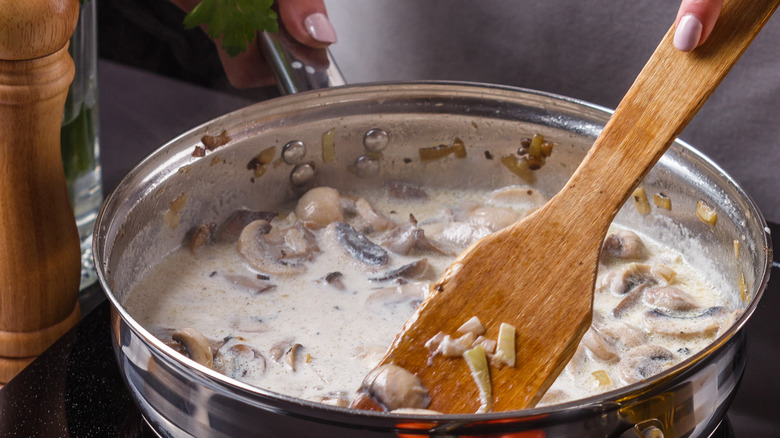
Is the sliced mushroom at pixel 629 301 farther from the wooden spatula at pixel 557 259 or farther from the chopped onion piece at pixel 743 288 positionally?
the wooden spatula at pixel 557 259

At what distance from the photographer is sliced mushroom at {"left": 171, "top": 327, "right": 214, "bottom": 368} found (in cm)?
100

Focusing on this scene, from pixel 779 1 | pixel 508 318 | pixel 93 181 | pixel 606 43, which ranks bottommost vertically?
pixel 93 181

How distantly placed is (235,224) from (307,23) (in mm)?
391

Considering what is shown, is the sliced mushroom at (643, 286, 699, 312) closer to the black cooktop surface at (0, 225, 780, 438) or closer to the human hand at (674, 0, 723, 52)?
the black cooktop surface at (0, 225, 780, 438)

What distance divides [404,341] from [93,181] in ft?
2.45

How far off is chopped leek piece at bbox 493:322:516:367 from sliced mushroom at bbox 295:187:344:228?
1.59 ft

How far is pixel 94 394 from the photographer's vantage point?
1.00 m

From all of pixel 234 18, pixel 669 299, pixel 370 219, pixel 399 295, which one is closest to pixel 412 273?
pixel 399 295

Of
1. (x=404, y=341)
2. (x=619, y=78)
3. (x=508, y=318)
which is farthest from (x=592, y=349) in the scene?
(x=619, y=78)

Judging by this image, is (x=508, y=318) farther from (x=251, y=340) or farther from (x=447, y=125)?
(x=447, y=125)

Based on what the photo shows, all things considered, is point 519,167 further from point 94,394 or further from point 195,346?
point 94,394

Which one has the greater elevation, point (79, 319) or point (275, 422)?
point (275, 422)

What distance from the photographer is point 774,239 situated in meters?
1.33

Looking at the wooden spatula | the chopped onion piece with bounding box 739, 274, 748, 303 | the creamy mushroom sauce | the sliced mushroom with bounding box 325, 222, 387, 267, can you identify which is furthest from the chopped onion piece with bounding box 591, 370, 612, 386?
Result: the sliced mushroom with bounding box 325, 222, 387, 267
